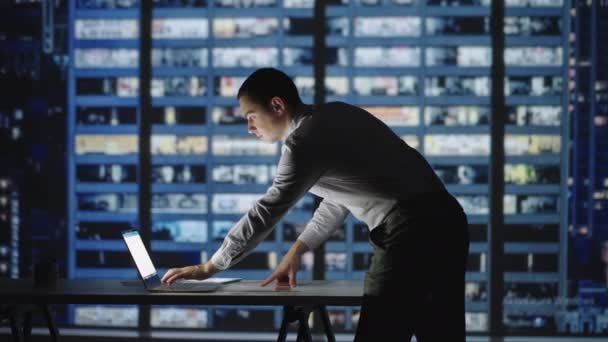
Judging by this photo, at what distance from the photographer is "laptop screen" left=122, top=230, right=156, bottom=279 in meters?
2.12

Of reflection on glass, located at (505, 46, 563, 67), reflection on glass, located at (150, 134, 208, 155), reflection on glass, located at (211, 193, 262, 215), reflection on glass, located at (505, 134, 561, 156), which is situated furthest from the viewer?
reflection on glass, located at (211, 193, 262, 215)

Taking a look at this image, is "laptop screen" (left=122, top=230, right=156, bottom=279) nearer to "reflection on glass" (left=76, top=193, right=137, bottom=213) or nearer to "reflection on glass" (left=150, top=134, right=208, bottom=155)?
"reflection on glass" (left=150, top=134, right=208, bottom=155)

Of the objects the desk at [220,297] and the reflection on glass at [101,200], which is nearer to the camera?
the desk at [220,297]

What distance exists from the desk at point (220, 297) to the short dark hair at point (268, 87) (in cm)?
58

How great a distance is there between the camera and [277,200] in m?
1.72

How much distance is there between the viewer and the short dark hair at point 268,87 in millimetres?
1789

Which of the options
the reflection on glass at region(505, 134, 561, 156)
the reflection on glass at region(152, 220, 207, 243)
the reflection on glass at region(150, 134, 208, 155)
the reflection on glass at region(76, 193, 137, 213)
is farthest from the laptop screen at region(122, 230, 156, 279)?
the reflection on glass at region(76, 193, 137, 213)

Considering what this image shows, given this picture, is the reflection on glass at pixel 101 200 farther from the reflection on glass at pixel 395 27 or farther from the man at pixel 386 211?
the man at pixel 386 211

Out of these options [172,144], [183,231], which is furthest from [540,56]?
[183,231]

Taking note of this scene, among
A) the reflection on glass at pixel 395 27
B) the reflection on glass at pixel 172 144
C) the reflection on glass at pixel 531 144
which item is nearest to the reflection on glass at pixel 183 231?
the reflection on glass at pixel 172 144

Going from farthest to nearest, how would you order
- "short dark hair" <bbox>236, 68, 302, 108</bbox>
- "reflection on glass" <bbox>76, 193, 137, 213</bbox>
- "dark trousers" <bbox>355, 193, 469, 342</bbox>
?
"reflection on glass" <bbox>76, 193, 137, 213</bbox>, "short dark hair" <bbox>236, 68, 302, 108</bbox>, "dark trousers" <bbox>355, 193, 469, 342</bbox>

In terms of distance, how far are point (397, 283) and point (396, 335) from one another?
0.12 m

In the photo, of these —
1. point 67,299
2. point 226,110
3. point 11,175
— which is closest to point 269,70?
point 67,299

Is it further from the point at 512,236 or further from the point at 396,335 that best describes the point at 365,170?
the point at 512,236
